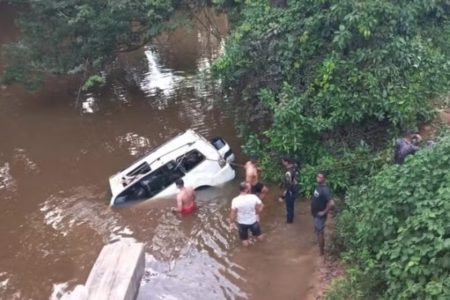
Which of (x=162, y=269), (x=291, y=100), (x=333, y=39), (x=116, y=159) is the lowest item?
(x=162, y=269)

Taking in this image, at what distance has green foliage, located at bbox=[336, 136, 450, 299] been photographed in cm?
712

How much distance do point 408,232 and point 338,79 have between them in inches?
208

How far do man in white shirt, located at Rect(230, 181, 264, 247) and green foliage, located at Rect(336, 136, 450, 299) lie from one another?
1.92m

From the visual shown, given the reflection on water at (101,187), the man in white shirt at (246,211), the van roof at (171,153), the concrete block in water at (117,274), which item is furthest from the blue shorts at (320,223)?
the van roof at (171,153)

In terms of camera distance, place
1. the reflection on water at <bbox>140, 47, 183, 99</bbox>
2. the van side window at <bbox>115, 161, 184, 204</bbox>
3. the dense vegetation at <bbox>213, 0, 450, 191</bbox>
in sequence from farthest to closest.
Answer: the reflection on water at <bbox>140, 47, 183, 99</bbox>
the van side window at <bbox>115, 161, 184, 204</bbox>
the dense vegetation at <bbox>213, 0, 450, 191</bbox>

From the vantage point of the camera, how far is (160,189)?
13.0 meters

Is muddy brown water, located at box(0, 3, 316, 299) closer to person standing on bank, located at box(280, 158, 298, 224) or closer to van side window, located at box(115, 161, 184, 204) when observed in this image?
A: van side window, located at box(115, 161, 184, 204)

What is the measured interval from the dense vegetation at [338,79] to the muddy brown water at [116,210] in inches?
62.9

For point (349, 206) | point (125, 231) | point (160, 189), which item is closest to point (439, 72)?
point (349, 206)

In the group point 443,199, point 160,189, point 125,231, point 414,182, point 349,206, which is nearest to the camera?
point 443,199

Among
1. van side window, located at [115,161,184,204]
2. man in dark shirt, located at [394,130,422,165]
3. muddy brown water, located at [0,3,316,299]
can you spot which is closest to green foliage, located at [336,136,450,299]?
man in dark shirt, located at [394,130,422,165]

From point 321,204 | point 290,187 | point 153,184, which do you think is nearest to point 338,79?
point 290,187

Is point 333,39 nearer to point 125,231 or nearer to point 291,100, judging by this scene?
point 291,100

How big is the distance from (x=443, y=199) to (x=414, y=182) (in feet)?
2.19
